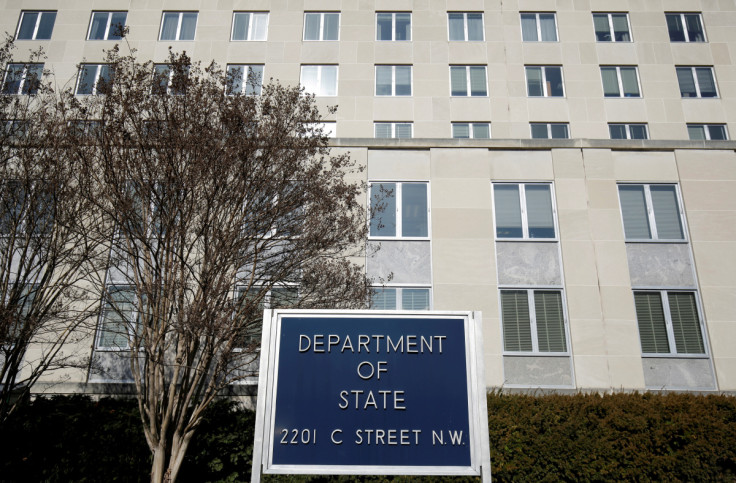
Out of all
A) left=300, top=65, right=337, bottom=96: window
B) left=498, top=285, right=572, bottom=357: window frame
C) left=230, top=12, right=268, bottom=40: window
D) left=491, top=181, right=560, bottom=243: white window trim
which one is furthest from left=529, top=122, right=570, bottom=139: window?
left=230, top=12, right=268, bottom=40: window

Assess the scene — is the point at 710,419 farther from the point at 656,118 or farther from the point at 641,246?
the point at 656,118

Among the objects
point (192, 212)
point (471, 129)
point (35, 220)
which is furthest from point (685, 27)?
point (35, 220)

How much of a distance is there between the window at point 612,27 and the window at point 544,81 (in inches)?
110

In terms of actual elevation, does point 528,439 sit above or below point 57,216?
below

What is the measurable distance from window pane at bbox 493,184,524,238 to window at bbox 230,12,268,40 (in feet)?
45.9

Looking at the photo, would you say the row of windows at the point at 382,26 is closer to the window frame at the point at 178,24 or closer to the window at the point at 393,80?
the window frame at the point at 178,24

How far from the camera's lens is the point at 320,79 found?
2345cm

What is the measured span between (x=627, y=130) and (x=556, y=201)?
28.7ft

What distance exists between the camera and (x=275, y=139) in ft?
35.0

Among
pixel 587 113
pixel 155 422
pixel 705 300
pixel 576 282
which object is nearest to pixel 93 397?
pixel 155 422

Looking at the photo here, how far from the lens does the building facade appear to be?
1508cm

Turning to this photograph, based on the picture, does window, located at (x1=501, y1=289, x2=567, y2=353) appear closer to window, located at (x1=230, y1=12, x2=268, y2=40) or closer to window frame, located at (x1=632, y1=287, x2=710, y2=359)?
window frame, located at (x1=632, y1=287, x2=710, y2=359)

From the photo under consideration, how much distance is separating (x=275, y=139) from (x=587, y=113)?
17.0 m

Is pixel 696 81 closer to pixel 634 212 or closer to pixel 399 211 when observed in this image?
pixel 634 212
